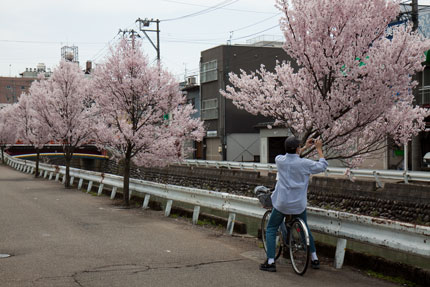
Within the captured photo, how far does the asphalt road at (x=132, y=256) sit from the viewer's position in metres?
6.55

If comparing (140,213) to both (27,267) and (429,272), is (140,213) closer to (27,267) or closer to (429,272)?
(27,267)

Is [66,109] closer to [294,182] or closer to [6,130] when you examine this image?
[294,182]

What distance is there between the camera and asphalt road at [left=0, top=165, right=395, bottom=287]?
6.55m

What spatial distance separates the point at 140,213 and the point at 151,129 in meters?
3.46

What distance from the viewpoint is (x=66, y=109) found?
25297 millimetres

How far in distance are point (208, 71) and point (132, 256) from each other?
47.7 meters

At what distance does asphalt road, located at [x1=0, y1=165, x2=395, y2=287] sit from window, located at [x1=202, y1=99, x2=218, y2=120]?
40919 millimetres

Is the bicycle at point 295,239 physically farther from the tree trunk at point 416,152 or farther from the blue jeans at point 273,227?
the tree trunk at point 416,152

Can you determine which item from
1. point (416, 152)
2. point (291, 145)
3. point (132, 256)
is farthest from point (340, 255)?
point (416, 152)

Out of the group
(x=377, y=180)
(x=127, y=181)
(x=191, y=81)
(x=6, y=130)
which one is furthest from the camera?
(x=191, y=81)

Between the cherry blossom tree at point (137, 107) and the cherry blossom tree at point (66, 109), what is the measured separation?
845 centimetres

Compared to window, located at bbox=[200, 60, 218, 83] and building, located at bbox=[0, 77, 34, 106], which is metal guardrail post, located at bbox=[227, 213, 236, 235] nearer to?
window, located at bbox=[200, 60, 218, 83]

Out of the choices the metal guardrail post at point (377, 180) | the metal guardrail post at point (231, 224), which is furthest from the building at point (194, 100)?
the metal guardrail post at point (231, 224)

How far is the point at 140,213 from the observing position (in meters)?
14.1
